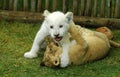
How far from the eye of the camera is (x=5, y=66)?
619 cm

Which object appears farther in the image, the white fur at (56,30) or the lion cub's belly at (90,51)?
the lion cub's belly at (90,51)

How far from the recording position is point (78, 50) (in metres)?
6.16

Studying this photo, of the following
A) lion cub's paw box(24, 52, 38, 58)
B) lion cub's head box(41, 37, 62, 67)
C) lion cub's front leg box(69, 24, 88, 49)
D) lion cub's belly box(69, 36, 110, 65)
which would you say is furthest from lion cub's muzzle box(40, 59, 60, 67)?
lion cub's front leg box(69, 24, 88, 49)

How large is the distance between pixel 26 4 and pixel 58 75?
274 centimetres

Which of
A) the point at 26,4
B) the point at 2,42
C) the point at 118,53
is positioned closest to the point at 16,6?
the point at 26,4

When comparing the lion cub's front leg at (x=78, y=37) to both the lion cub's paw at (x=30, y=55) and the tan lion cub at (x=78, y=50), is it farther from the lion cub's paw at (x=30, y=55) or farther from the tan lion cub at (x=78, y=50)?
the lion cub's paw at (x=30, y=55)

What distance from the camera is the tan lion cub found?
19.9 feet

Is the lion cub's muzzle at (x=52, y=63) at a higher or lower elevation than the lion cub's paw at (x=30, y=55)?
lower

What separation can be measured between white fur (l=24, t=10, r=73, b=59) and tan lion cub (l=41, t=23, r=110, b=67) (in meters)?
0.07

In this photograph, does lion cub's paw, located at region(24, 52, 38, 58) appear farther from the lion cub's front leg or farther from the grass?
the lion cub's front leg

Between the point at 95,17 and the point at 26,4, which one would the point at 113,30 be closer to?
the point at 95,17

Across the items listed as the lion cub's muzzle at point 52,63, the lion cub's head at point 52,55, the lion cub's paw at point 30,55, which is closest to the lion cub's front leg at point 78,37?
the lion cub's head at point 52,55

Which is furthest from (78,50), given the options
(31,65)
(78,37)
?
(31,65)

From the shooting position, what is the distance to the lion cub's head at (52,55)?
6.01 m
